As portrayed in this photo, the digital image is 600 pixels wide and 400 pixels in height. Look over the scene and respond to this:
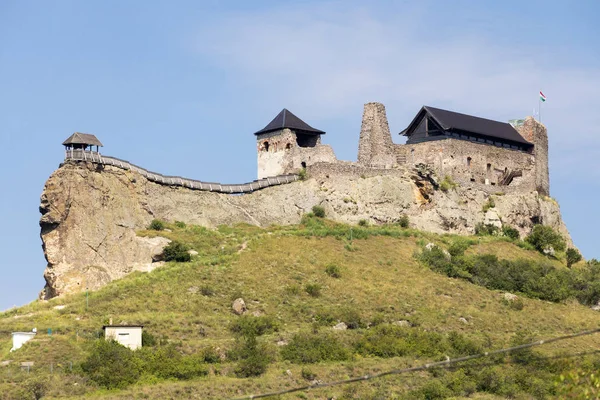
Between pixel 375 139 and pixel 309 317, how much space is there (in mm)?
20414

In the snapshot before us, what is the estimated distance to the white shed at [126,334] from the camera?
5775cm

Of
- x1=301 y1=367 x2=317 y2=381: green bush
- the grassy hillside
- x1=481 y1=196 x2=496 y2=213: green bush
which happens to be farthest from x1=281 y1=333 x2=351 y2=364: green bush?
x1=481 y1=196 x2=496 y2=213: green bush

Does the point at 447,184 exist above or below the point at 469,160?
below

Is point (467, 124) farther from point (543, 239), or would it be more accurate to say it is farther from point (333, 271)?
point (333, 271)

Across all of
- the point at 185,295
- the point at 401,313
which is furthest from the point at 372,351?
the point at 185,295

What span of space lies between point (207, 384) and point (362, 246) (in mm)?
21978

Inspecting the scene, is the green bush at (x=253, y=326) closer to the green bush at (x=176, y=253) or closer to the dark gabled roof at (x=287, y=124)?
the green bush at (x=176, y=253)

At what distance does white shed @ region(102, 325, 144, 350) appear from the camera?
189 feet

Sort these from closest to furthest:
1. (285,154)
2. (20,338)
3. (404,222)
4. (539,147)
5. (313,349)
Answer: (20,338), (313,349), (404,222), (285,154), (539,147)

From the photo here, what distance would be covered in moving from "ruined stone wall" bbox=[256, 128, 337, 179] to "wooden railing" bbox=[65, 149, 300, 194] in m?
1.43

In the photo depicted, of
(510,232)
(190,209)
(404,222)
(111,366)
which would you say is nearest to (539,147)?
(510,232)

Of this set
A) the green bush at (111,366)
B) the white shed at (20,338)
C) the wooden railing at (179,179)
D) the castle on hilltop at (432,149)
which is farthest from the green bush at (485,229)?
the white shed at (20,338)

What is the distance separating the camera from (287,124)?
3177 inches

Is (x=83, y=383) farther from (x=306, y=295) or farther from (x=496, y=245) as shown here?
(x=496, y=245)
